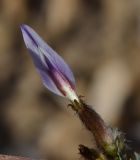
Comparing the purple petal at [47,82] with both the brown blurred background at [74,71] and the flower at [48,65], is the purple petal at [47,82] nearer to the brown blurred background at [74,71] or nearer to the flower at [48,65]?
the flower at [48,65]

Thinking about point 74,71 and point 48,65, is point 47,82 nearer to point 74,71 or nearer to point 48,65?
point 48,65

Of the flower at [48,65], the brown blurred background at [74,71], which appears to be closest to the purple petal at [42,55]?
the flower at [48,65]

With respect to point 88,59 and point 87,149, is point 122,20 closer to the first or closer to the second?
point 88,59

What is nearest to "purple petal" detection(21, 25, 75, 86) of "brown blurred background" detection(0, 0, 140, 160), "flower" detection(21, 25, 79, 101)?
"flower" detection(21, 25, 79, 101)

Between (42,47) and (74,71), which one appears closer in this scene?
(42,47)

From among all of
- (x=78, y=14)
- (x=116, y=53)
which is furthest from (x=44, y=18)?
(x=116, y=53)

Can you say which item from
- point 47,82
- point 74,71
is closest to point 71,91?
point 47,82
